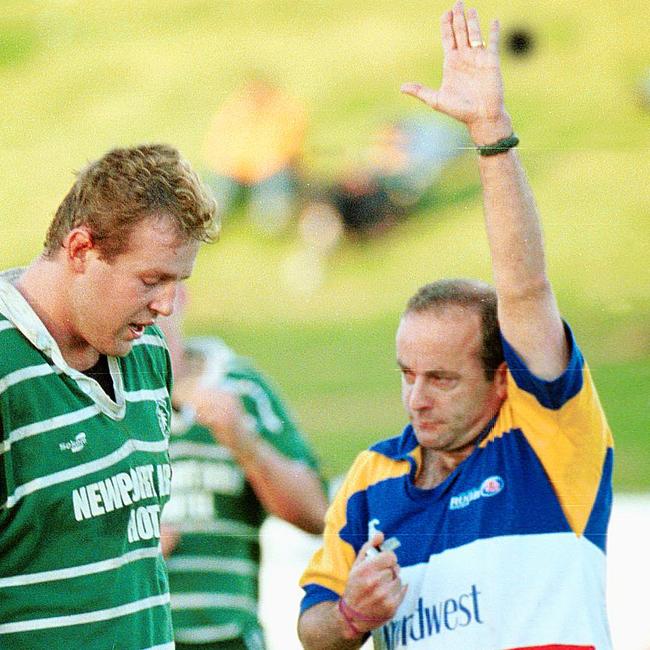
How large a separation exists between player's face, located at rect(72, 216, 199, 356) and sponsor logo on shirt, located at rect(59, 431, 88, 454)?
0.11 metres

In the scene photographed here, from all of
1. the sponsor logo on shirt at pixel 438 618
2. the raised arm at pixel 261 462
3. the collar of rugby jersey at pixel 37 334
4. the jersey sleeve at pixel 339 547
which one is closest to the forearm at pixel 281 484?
the raised arm at pixel 261 462

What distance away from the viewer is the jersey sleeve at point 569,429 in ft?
4.96

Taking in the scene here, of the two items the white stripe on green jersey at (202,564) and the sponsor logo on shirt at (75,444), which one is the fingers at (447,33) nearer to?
the sponsor logo on shirt at (75,444)

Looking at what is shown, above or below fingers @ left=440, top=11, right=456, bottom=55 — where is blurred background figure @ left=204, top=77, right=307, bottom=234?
above

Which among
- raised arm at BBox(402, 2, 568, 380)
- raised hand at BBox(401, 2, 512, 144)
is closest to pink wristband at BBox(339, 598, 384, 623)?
raised arm at BBox(402, 2, 568, 380)

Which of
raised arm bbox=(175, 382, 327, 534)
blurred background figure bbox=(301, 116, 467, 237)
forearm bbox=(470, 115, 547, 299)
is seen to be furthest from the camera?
blurred background figure bbox=(301, 116, 467, 237)

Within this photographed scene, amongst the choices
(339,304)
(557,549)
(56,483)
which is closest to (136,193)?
(56,483)

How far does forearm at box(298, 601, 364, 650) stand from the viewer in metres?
1.57

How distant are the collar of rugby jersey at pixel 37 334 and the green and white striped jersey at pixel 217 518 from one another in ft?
2.66

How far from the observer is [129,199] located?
4.32 ft

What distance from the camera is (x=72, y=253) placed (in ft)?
4.30

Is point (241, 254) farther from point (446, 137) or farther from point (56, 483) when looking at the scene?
point (56, 483)

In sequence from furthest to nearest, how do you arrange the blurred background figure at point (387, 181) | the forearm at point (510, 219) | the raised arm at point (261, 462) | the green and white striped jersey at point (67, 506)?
the blurred background figure at point (387, 181)
the raised arm at point (261, 462)
the forearm at point (510, 219)
the green and white striped jersey at point (67, 506)

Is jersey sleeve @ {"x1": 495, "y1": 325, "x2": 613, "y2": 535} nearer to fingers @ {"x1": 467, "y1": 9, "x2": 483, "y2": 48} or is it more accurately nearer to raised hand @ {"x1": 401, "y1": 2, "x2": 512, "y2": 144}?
raised hand @ {"x1": 401, "y1": 2, "x2": 512, "y2": 144}
